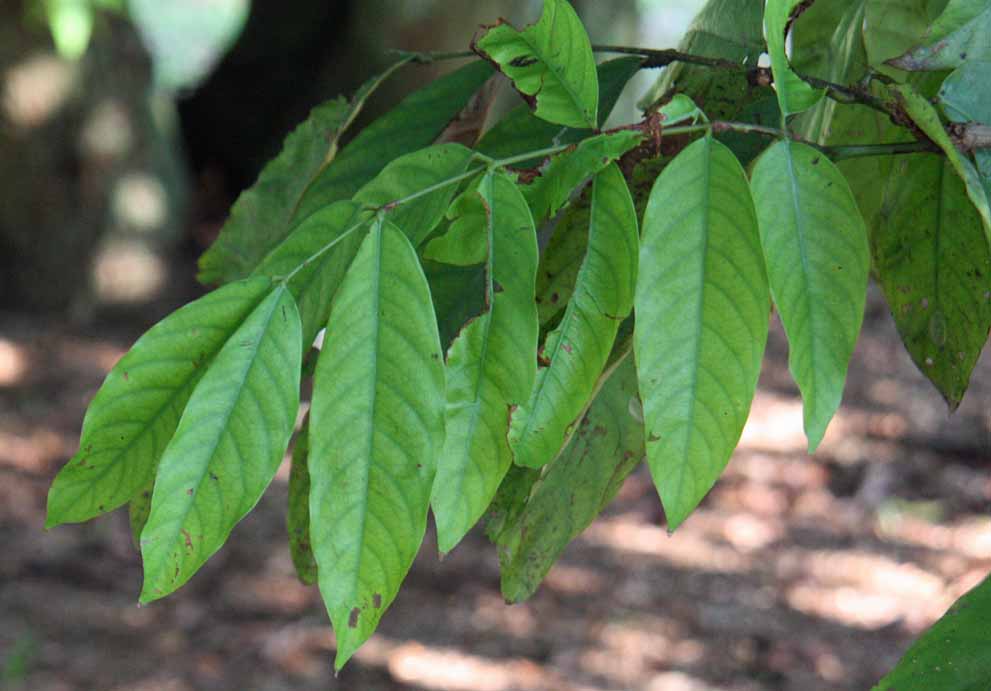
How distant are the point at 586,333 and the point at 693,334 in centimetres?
6

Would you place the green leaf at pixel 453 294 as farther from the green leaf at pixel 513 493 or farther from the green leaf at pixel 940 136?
the green leaf at pixel 940 136

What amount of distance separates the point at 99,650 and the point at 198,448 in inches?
79.4

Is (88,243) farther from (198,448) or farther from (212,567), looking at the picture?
(198,448)

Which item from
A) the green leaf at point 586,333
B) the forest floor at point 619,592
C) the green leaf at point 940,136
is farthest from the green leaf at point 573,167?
the forest floor at point 619,592

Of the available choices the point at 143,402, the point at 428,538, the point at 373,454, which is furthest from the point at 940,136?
the point at 428,538

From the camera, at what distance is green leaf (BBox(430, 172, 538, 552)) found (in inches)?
21.5

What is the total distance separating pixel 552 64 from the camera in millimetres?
595

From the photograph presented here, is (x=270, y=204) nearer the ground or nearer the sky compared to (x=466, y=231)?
nearer the ground

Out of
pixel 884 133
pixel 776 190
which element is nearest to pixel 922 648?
pixel 776 190

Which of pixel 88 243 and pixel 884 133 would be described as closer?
pixel 884 133

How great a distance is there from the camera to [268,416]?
1.73 ft

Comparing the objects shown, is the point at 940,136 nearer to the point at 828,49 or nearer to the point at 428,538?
the point at 828,49

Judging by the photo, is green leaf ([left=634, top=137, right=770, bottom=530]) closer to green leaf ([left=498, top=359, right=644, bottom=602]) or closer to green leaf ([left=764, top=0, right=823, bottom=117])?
green leaf ([left=764, top=0, right=823, bottom=117])

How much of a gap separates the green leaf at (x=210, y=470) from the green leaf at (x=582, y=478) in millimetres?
213
